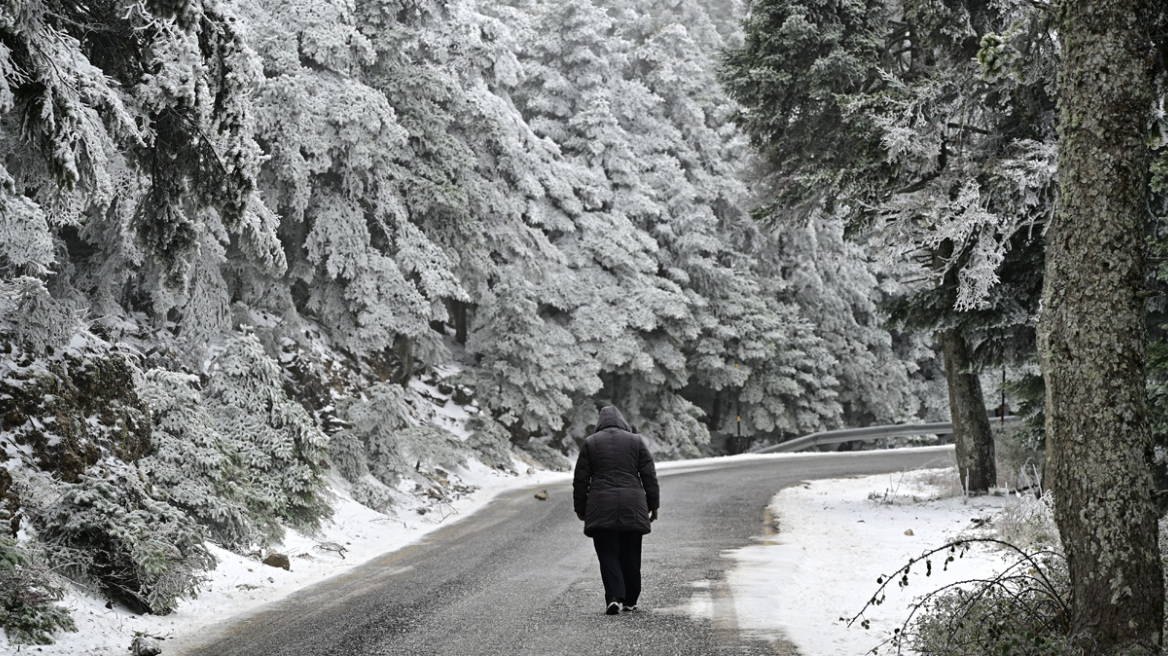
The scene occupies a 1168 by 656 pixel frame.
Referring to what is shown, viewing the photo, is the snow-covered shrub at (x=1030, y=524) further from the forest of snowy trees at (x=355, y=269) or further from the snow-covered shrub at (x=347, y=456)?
the snow-covered shrub at (x=347, y=456)

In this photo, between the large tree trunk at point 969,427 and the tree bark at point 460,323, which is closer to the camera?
the large tree trunk at point 969,427

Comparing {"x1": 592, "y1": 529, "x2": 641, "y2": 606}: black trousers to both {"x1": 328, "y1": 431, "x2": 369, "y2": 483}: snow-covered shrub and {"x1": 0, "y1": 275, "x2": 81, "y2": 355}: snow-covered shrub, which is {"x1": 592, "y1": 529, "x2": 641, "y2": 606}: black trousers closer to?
{"x1": 0, "y1": 275, "x2": 81, "y2": 355}: snow-covered shrub

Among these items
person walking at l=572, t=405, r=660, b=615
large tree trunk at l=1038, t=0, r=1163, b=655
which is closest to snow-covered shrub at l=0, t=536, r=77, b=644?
person walking at l=572, t=405, r=660, b=615

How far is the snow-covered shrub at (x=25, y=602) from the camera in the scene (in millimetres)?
6281

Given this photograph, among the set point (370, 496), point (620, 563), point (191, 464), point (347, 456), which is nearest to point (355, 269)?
point (347, 456)

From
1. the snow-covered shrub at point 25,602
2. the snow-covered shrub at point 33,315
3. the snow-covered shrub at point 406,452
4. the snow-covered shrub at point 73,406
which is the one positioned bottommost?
the snow-covered shrub at point 406,452

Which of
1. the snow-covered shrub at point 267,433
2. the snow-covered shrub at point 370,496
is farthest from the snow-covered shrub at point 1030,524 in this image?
the snow-covered shrub at point 370,496

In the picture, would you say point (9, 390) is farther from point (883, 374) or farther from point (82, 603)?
point (883, 374)

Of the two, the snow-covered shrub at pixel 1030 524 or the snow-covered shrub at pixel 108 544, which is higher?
the snow-covered shrub at pixel 108 544

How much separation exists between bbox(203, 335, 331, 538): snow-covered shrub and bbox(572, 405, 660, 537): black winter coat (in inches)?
189

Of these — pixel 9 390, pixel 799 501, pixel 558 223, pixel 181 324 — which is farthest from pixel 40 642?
pixel 558 223

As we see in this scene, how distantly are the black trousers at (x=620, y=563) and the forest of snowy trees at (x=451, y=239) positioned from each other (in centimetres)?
343

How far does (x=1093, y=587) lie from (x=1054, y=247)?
1781 millimetres

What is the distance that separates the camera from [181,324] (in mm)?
16109
